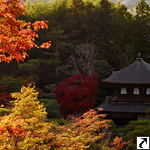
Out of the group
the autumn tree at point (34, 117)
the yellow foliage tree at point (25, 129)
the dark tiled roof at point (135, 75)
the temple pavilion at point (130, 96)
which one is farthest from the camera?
the dark tiled roof at point (135, 75)

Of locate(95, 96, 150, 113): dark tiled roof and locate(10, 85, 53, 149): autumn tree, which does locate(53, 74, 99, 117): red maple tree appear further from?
locate(10, 85, 53, 149): autumn tree

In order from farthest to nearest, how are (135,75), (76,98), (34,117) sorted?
(76,98)
(135,75)
(34,117)

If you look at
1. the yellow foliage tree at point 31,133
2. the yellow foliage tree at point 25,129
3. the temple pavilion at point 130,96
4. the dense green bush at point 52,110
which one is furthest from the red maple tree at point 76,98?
the yellow foliage tree at point 25,129

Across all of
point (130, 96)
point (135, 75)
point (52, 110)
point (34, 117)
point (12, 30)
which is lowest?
point (52, 110)

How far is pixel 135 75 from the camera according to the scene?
18.3 meters

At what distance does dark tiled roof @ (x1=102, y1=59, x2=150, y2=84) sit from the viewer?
17.8m

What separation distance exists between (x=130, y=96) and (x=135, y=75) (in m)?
1.59

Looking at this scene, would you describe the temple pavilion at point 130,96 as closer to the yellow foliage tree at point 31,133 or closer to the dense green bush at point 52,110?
the dense green bush at point 52,110

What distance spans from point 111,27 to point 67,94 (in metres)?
15.4

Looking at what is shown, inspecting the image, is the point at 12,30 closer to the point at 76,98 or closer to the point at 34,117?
the point at 34,117

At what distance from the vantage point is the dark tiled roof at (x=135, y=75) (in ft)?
58.4

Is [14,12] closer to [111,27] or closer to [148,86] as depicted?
[148,86]

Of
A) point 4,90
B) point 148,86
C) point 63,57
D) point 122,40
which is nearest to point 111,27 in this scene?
point 122,40

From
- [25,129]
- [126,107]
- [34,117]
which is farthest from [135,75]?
[34,117]
